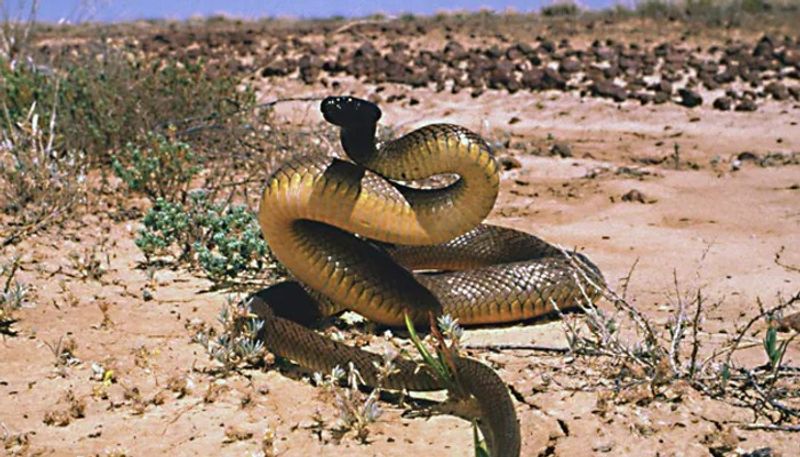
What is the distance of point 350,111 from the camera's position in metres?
3.91

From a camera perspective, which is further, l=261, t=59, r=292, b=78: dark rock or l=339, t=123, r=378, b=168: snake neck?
l=261, t=59, r=292, b=78: dark rock

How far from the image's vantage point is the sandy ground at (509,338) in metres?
3.36

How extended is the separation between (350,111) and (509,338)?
140 cm

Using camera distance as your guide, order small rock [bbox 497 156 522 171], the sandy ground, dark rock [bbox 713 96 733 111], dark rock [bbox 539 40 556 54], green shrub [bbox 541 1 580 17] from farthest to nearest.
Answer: green shrub [bbox 541 1 580 17] → dark rock [bbox 539 40 556 54] → dark rock [bbox 713 96 733 111] → small rock [bbox 497 156 522 171] → the sandy ground

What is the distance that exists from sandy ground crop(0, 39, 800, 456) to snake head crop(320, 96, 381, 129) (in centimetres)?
103

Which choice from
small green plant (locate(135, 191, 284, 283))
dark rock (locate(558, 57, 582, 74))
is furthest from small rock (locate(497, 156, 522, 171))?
dark rock (locate(558, 57, 582, 74))

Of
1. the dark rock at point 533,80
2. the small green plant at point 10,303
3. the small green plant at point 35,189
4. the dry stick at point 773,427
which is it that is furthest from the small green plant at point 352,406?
the dark rock at point 533,80

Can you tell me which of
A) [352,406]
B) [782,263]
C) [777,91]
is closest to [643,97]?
[777,91]

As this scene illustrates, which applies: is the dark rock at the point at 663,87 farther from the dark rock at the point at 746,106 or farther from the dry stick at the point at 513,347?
the dry stick at the point at 513,347

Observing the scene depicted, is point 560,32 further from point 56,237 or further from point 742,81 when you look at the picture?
point 56,237

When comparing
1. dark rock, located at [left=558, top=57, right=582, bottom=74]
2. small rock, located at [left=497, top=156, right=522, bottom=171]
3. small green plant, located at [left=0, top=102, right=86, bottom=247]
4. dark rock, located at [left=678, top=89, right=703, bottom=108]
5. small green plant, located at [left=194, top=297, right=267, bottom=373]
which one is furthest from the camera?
dark rock, located at [left=558, top=57, right=582, bottom=74]

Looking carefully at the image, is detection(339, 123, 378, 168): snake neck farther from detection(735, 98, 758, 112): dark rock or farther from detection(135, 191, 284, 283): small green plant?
detection(735, 98, 758, 112): dark rock

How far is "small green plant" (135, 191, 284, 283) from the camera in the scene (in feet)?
17.6

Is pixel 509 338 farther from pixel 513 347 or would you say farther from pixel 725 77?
pixel 725 77
